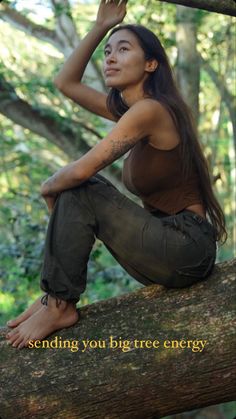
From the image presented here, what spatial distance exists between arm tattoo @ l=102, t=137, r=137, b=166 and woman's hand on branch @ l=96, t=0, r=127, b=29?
86 centimetres

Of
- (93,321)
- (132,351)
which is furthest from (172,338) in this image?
(93,321)

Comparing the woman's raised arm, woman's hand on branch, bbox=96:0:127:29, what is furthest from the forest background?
woman's hand on branch, bbox=96:0:127:29

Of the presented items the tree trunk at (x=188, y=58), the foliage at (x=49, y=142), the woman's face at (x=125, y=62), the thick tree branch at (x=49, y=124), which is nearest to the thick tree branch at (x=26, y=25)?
the foliage at (x=49, y=142)

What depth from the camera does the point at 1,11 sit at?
8.08 meters

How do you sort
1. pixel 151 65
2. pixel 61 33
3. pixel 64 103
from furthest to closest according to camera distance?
pixel 64 103
pixel 61 33
pixel 151 65

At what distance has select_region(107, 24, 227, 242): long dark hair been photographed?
350 centimetres

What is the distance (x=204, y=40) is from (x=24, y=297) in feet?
13.0

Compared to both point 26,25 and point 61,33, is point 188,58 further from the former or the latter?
point 26,25

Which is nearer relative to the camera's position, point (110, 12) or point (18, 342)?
point (18, 342)

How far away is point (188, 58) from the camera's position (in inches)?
278

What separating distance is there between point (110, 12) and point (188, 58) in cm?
323

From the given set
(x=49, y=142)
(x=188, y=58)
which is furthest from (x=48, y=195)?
(x=49, y=142)

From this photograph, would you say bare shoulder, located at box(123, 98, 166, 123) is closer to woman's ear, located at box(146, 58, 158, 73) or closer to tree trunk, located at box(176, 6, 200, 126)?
woman's ear, located at box(146, 58, 158, 73)

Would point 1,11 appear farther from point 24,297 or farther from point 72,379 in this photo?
point 72,379
